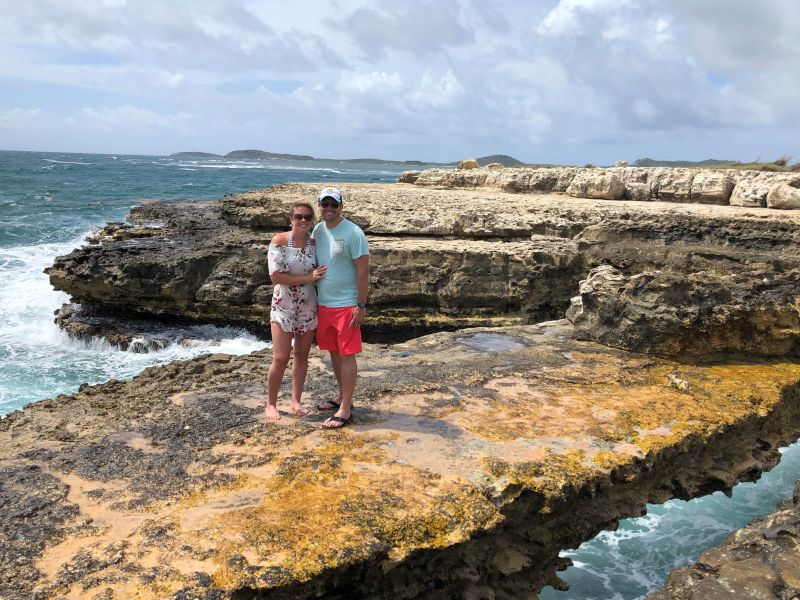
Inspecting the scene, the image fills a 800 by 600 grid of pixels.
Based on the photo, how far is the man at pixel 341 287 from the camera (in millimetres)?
4203

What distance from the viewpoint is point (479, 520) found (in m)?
3.39

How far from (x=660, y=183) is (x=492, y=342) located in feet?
33.3

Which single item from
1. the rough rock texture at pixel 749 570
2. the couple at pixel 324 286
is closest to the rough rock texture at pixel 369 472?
the couple at pixel 324 286

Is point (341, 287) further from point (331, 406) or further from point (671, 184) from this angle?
point (671, 184)

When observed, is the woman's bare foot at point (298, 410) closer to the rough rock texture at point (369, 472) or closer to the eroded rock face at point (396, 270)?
the rough rock texture at point (369, 472)

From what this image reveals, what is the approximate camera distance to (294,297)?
14.3 ft

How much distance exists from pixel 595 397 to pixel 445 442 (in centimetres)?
156

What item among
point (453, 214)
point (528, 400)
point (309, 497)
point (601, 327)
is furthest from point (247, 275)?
point (309, 497)

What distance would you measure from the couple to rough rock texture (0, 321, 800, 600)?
0.49 meters

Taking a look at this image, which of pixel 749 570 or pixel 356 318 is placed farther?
pixel 356 318

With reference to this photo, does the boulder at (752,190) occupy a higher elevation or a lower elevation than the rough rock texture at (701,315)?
higher

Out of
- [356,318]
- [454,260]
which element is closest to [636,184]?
[454,260]

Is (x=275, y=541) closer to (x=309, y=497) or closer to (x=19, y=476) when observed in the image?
(x=309, y=497)

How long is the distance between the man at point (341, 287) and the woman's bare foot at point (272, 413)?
1.15ft
